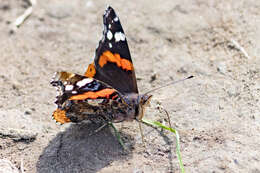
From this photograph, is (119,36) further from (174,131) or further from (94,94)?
(174,131)

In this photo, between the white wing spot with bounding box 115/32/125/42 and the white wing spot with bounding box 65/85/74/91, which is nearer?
the white wing spot with bounding box 65/85/74/91

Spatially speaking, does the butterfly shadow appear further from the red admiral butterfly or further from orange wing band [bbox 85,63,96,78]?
orange wing band [bbox 85,63,96,78]

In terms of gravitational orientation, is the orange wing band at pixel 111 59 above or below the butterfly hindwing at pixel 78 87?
above

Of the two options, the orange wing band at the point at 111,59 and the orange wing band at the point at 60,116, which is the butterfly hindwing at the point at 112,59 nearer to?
the orange wing band at the point at 111,59

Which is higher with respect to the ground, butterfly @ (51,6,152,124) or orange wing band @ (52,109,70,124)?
A: butterfly @ (51,6,152,124)

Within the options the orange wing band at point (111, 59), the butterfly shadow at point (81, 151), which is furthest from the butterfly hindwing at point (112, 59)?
the butterfly shadow at point (81, 151)

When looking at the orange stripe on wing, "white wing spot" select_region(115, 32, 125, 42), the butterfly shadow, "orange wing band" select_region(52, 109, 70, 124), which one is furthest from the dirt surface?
"white wing spot" select_region(115, 32, 125, 42)
